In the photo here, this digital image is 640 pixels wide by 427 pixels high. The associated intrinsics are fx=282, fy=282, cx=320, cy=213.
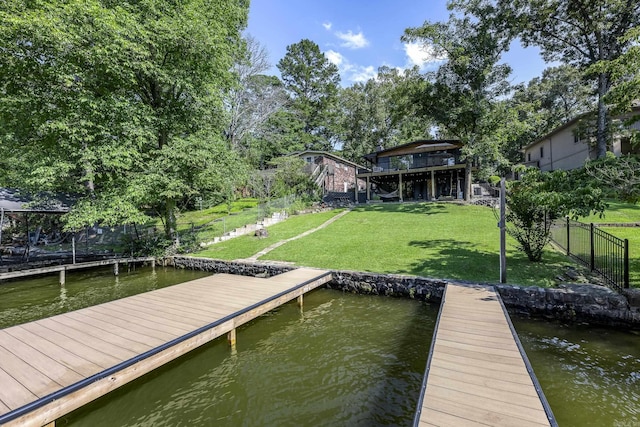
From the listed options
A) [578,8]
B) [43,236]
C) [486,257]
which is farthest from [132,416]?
[578,8]

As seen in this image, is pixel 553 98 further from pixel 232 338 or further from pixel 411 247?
pixel 232 338

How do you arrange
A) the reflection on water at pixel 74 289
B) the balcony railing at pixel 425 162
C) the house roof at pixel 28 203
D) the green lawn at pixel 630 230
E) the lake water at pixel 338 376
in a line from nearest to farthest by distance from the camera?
1. the lake water at pixel 338 376
2. the green lawn at pixel 630 230
3. the reflection on water at pixel 74 289
4. the house roof at pixel 28 203
5. the balcony railing at pixel 425 162

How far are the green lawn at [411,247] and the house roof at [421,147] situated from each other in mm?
7375

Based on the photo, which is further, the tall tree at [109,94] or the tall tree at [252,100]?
the tall tree at [252,100]

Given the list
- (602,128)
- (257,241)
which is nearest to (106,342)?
(257,241)

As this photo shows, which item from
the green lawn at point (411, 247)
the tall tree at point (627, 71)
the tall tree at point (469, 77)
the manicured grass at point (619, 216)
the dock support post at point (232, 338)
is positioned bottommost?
the dock support post at point (232, 338)

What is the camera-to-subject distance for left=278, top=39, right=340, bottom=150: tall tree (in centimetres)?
4350

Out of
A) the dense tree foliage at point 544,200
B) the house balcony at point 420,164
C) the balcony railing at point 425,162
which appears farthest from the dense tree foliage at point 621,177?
the balcony railing at point 425,162

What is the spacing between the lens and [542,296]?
6.46 meters

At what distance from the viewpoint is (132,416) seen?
12.3 feet

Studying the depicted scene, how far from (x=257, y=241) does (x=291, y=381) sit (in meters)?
10.7

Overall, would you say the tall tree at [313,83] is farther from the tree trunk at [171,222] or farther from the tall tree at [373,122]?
the tree trunk at [171,222]

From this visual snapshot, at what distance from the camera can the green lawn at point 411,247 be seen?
27.3 ft

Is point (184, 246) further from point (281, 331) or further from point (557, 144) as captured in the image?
point (557, 144)
